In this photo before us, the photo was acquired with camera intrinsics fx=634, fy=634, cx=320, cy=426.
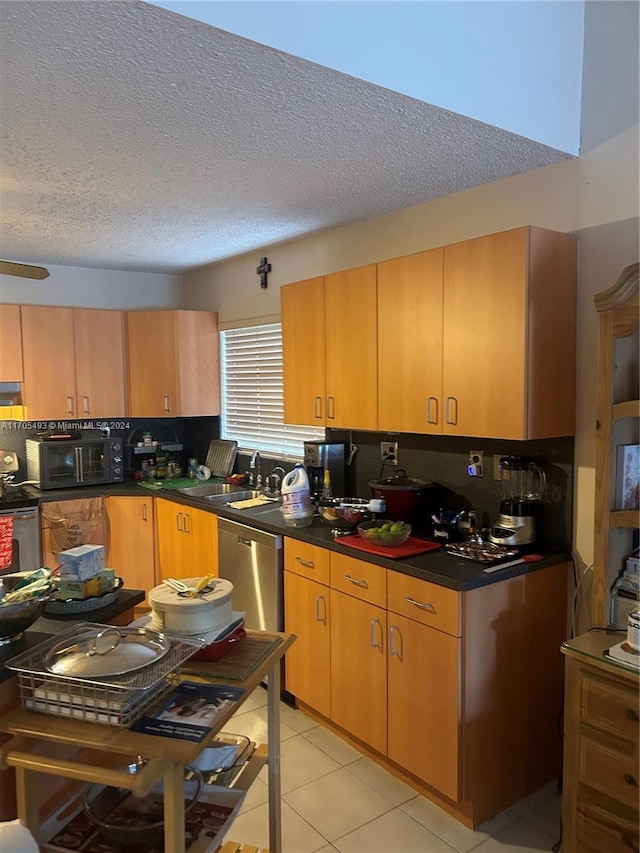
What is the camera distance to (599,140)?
7.88ft

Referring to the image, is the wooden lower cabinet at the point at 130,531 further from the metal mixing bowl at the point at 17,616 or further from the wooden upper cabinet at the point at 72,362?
the metal mixing bowl at the point at 17,616

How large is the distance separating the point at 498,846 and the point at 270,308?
322cm

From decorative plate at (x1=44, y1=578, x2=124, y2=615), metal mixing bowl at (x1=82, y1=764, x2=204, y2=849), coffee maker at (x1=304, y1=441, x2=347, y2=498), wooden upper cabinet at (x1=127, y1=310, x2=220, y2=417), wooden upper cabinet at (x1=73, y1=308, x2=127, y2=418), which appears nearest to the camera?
metal mixing bowl at (x1=82, y1=764, x2=204, y2=849)

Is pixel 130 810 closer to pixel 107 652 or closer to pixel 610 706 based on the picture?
pixel 107 652

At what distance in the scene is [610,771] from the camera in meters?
1.94

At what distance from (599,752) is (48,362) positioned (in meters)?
4.03

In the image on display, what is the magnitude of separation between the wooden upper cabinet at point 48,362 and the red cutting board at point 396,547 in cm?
266

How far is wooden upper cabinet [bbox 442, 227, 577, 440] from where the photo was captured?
2.37 metres

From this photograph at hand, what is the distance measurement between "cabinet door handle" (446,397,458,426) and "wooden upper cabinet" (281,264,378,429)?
436 millimetres

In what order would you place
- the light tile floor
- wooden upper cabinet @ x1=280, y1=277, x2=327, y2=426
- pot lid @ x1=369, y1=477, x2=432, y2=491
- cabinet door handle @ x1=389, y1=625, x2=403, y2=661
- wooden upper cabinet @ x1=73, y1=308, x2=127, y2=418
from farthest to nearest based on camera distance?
wooden upper cabinet @ x1=73, y1=308, x2=127, y2=418, wooden upper cabinet @ x1=280, y1=277, x2=327, y2=426, pot lid @ x1=369, y1=477, x2=432, y2=491, cabinet door handle @ x1=389, y1=625, x2=403, y2=661, the light tile floor

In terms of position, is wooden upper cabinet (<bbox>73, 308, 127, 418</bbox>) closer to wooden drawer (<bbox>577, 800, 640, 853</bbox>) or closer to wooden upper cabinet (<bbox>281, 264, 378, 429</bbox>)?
wooden upper cabinet (<bbox>281, 264, 378, 429</bbox>)

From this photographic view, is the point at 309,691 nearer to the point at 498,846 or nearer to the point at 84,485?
the point at 498,846

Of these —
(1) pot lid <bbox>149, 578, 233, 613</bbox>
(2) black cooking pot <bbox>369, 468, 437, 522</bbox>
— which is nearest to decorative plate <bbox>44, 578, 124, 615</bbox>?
(1) pot lid <bbox>149, 578, 233, 613</bbox>

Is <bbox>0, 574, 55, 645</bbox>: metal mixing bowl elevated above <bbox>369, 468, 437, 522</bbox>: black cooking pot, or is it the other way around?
<bbox>369, 468, 437, 522</bbox>: black cooking pot
